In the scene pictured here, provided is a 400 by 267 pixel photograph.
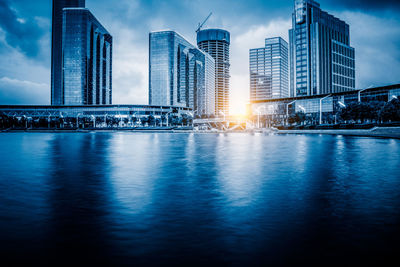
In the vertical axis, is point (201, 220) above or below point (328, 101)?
below

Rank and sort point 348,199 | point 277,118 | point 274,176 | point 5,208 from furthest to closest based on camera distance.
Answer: point 277,118 < point 274,176 < point 348,199 < point 5,208

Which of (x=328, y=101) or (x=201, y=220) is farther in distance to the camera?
(x=328, y=101)

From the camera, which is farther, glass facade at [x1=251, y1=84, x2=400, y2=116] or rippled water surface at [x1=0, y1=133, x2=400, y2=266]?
glass facade at [x1=251, y1=84, x2=400, y2=116]

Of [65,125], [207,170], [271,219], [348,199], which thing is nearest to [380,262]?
[271,219]

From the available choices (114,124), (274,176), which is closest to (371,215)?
(274,176)

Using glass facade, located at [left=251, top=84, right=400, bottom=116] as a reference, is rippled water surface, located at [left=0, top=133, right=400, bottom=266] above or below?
below

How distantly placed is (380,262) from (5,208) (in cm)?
915

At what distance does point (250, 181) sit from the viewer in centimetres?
1387

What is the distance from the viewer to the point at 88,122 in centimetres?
19925

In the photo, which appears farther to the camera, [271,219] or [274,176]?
[274,176]

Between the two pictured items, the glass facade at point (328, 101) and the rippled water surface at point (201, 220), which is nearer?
the rippled water surface at point (201, 220)

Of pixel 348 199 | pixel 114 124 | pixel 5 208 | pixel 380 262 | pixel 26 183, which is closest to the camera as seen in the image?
Answer: pixel 380 262

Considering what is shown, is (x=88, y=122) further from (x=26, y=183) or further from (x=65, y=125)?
(x=26, y=183)

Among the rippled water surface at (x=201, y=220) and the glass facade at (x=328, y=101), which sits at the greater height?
the glass facade at (x=328, y=101)
